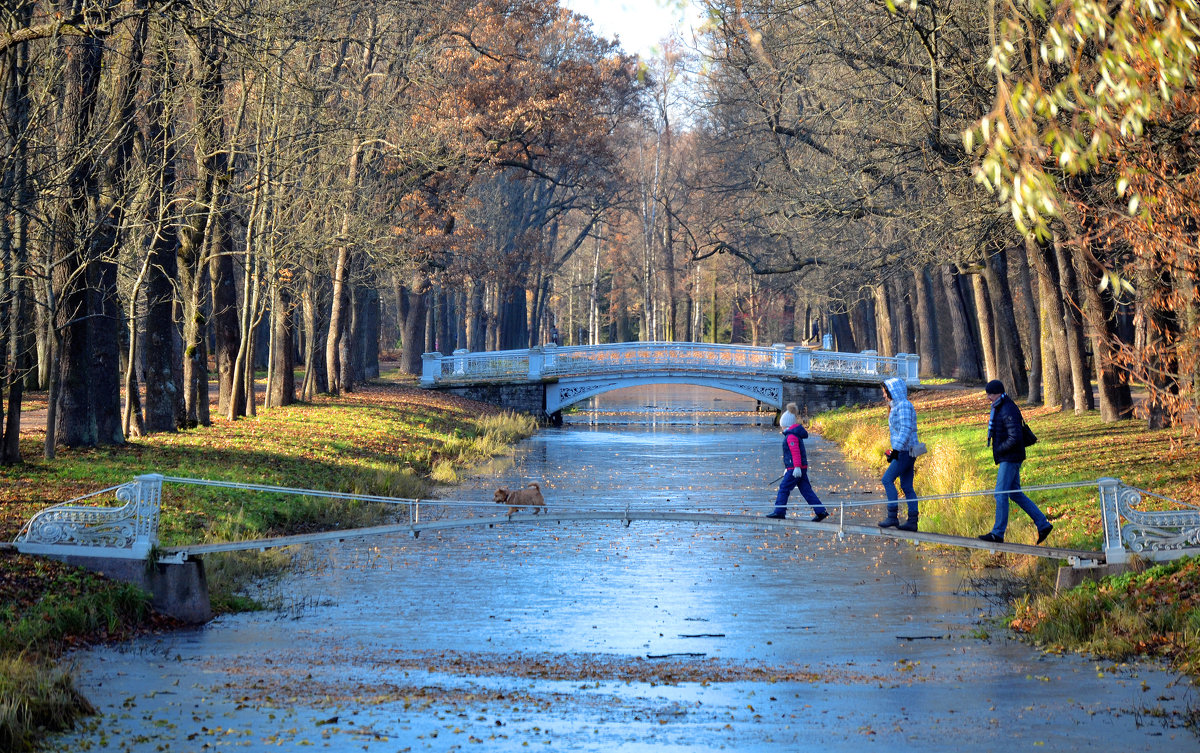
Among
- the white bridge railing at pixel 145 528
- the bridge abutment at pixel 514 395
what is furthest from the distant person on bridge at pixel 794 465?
the bridge abutment at pixel 514 395

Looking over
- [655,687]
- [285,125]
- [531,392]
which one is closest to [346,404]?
[285,125]

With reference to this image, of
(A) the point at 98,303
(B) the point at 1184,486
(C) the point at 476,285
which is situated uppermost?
(C) the point at 476,285

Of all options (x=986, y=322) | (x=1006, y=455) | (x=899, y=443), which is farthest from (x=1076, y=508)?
(x=986, y=322)

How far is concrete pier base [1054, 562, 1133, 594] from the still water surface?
0.82m

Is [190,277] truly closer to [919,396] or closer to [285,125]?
[285,125]

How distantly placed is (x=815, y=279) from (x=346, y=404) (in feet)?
80.7

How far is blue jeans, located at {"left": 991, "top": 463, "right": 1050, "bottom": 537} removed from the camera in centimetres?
1360

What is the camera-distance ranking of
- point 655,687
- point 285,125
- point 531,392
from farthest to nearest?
point 531,392 < point 285,125 < point 655,687

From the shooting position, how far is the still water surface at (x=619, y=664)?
28.5 ft

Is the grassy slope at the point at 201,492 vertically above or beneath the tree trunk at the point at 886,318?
beneath

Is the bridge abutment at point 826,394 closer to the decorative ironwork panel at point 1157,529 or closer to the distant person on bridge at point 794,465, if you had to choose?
the distant person on bridge at point 794,465

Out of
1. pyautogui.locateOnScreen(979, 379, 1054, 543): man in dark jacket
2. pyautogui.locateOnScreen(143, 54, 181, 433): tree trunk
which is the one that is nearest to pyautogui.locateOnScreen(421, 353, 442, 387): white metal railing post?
pyautogui.locateOnScreen(143, 54, 181, 433): tree trunk

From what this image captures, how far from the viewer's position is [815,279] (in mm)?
52188

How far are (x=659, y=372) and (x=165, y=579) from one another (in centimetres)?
3441
